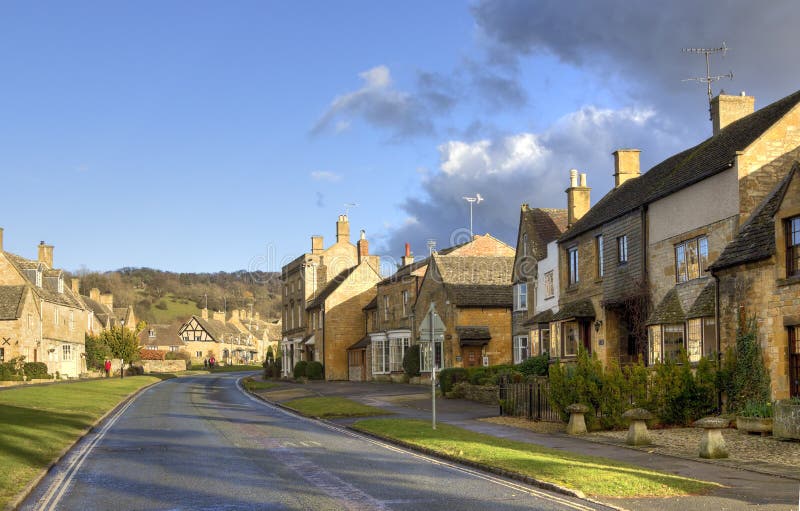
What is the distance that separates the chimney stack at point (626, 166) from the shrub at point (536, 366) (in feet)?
28.6

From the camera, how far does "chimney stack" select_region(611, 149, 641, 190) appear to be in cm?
4044

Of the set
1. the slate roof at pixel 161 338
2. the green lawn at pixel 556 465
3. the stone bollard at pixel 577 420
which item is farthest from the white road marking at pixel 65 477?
the slate roof at pixel 161 338

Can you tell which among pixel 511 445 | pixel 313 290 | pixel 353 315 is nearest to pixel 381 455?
pixel 511 445

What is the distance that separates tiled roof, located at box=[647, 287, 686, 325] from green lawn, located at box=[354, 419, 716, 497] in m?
8.80

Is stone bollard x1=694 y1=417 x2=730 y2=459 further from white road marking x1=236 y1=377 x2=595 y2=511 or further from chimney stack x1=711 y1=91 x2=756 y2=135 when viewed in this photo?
chimney stack x1=711 y1=91 x2=756 y2=135

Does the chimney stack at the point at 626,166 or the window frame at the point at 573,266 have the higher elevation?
the chimney stack at the point at 626,166

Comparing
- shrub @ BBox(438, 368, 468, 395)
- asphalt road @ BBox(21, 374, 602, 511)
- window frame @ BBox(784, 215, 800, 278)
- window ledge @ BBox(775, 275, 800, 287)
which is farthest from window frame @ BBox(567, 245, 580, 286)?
asphalt road @ BBox(21, 374, 602, 511)

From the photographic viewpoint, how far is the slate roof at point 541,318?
40.0 metres

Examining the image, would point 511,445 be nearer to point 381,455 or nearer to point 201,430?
point 381,455

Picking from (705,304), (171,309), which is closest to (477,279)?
(705,304)

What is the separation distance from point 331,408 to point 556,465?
18.7m

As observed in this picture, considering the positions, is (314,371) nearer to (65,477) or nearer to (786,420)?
(786,420)

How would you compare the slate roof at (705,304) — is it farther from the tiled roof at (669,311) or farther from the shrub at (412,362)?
the shrub at (412,362)

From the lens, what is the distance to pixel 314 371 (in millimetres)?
67562
